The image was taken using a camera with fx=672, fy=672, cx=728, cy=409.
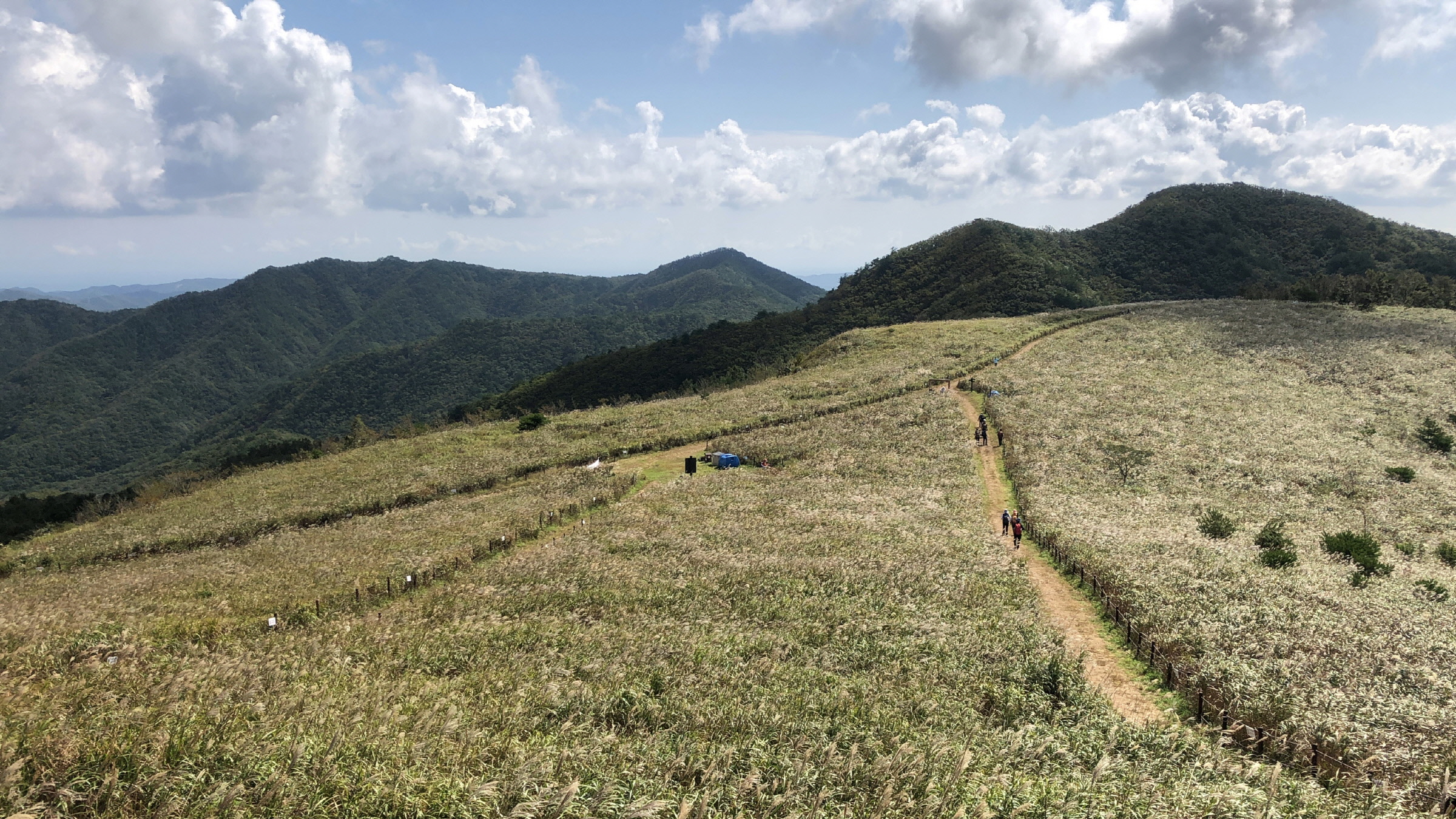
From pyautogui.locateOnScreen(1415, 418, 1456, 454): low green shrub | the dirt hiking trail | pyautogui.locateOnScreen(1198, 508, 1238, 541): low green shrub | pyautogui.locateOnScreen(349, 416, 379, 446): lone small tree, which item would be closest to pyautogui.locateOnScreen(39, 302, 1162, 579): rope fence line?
the dirt hiking trail

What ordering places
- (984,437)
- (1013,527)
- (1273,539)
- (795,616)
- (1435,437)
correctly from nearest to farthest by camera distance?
(795,616) < (1273,539) < (1013,527) < (1435,437) < (984,437)

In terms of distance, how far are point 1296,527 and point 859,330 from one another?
71.7 m

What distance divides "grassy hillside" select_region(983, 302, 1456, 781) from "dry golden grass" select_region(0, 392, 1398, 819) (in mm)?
3628

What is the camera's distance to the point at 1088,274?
15675 centimetres

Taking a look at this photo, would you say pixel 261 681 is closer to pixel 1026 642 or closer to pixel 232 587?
pixel 232 587

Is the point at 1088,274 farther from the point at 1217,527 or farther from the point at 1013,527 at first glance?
the point at 1013,527

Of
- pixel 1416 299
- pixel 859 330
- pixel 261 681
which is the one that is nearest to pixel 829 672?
pixel 261 681

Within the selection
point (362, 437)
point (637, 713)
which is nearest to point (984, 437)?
point (637, 713)

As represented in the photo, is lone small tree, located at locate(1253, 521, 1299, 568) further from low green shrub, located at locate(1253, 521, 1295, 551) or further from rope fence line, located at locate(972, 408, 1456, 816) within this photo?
rope fence line, located at locate(972, 408, 1456, 816)

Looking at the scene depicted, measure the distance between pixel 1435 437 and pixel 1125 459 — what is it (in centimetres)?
2244

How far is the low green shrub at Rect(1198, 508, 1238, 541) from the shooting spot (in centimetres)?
2777

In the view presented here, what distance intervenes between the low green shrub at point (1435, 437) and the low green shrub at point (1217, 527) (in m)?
26.6

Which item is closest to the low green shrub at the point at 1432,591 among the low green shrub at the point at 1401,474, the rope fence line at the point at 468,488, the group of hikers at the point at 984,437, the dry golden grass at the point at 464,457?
the low green shrub at the point at 1401,474

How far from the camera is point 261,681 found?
12.8 m
